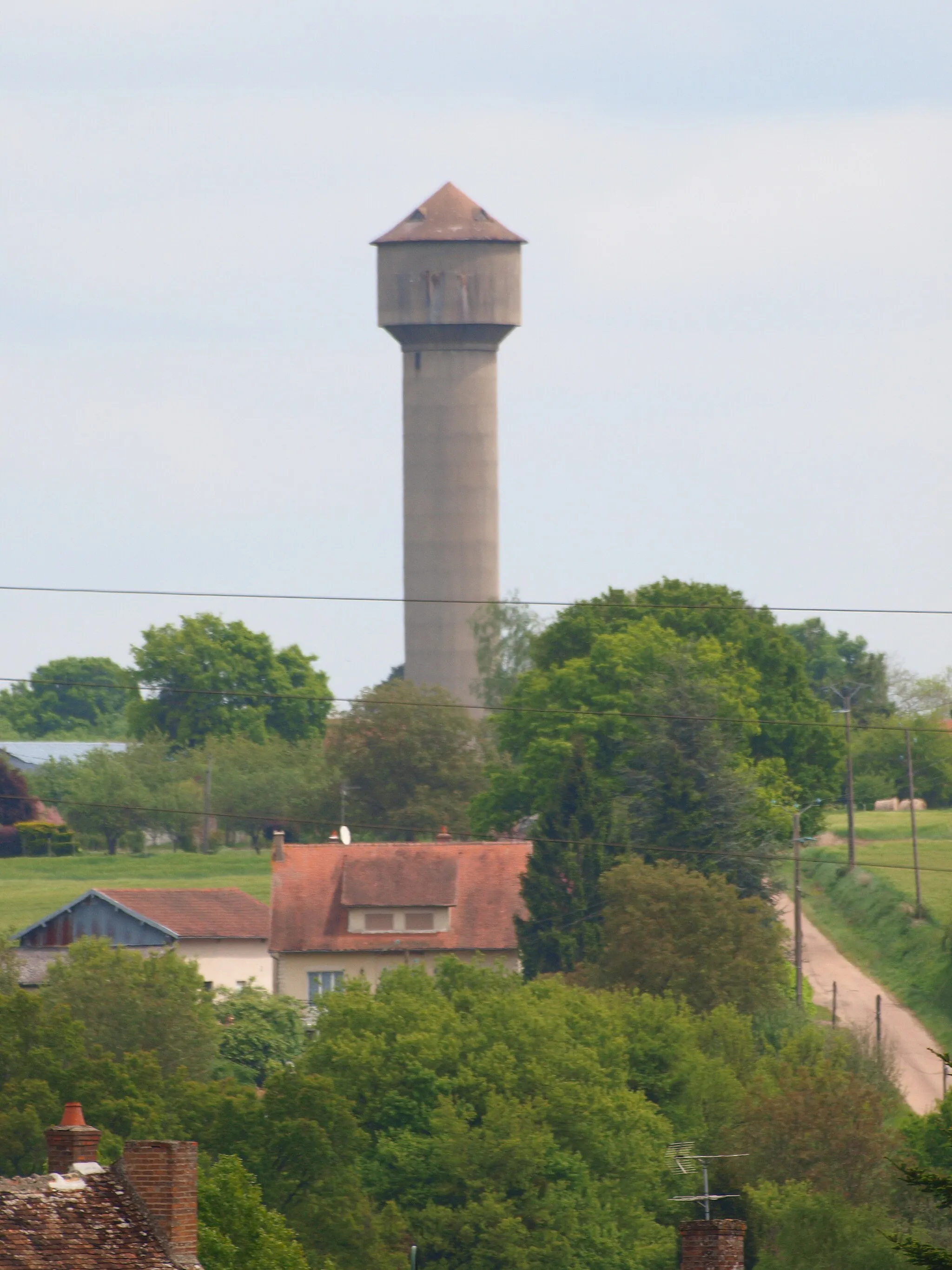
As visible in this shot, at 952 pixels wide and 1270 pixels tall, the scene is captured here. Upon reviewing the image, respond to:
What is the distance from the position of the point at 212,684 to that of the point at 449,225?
26.3 m

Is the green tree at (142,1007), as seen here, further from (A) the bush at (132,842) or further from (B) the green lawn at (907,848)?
(A) the bush at (132,842)

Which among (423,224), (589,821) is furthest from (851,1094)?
(423,224)

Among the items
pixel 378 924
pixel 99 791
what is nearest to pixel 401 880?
pixel 378 924

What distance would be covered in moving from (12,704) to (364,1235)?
472ft

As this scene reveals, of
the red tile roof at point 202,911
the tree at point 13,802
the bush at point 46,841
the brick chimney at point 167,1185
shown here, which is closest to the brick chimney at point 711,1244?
the brick chimney at point 167,1185

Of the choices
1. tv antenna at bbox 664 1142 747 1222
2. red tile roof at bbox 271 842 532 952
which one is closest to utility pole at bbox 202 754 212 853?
red tile roof at bbox 271 842 532 952

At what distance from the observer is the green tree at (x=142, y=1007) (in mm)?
→ 69438

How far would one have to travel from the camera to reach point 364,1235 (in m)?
55.6

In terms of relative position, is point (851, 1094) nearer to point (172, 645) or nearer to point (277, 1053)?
point (277, 1053)

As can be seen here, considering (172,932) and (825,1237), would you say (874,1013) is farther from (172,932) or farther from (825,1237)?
(825,1237)

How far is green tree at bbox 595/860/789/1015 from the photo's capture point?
78438 millimetres

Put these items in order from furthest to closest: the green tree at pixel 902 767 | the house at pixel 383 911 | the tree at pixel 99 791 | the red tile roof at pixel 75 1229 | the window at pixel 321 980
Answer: the green tree at pixel 902 767 → the tree at pixel 99 791 → the house at pixel 383 911 → the window at pixel 321 980 → the red tile roof at pixel 75 1229

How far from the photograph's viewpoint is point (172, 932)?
8850 centimetres

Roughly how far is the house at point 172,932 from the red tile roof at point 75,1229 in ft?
208
